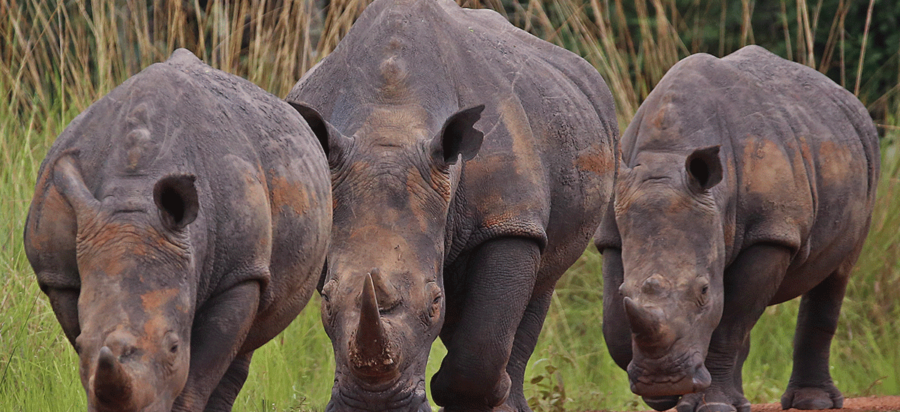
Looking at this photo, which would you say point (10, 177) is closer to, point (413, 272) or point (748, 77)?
point (413, 272)

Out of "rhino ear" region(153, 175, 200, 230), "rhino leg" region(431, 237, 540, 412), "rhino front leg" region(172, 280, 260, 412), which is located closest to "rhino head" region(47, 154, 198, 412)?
"rhino ear" region(153, 175, 200, 230)

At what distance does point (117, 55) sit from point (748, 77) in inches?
138

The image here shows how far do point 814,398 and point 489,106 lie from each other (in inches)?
112

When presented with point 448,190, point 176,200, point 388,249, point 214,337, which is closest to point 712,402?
point 448,190

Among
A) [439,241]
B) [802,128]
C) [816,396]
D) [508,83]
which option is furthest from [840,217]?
[439,241]

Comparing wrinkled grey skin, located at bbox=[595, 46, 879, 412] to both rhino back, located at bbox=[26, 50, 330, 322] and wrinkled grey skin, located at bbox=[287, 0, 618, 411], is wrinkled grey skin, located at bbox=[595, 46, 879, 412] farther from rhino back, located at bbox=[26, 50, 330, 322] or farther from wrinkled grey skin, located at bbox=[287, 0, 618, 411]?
rhino back, located at bbox=[26, 50, 330, 322]

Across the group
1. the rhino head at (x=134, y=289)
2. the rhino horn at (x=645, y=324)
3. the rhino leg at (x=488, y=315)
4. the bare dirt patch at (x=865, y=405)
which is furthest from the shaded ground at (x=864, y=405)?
the rhino head at (x=134, y=289)

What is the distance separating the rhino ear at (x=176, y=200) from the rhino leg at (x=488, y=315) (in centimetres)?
192

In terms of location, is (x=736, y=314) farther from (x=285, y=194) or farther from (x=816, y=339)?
(x=285, y=194)

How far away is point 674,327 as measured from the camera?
249 inches

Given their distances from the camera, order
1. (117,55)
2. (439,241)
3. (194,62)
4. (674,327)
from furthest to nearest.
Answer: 1. (117,55)
2. (674,327)
3. (439,241)
4. (194,62)

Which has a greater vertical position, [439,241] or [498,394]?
[439,241]

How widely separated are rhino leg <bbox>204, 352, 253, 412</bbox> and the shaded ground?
309 cm

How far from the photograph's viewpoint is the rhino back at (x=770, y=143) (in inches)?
266
